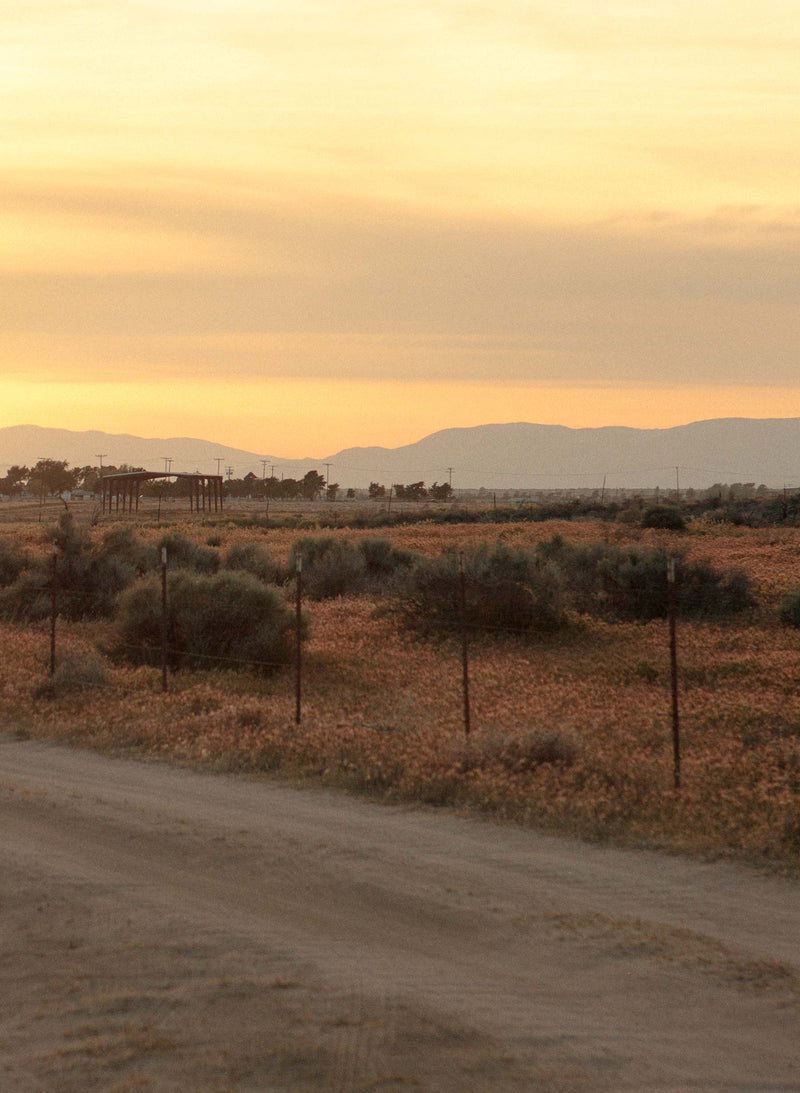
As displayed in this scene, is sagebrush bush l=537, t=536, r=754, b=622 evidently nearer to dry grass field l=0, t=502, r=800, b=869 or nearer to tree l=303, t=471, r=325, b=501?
dry grass field l=0, t=502, r=800, b=869

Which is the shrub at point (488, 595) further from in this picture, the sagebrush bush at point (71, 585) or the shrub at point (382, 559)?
the shrub at point (382, 559)

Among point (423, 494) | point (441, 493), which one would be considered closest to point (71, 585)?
point (441, 493)

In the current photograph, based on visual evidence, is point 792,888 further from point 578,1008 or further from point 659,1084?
point 659,1084

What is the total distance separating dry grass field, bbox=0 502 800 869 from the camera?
10.6 m

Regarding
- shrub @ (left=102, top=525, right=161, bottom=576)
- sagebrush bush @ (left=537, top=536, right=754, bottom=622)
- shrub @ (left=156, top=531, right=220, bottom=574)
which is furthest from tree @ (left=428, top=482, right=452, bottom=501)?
sagebrush bush @ (left=537, top=536, right=754, bottom=622)

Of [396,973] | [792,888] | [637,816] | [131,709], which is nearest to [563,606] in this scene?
[131,709]

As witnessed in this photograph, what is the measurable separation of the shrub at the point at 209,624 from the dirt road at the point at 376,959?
953 centimetres

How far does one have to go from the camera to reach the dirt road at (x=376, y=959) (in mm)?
5645

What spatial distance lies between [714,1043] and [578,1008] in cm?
74

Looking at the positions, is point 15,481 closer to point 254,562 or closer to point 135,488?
point 135,488

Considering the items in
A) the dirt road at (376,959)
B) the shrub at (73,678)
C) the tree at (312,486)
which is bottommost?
the dirt road at (376,959)

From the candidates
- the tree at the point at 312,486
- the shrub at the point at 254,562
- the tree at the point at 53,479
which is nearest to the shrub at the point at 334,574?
the shrub at the point at 254,562

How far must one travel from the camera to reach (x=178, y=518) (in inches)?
2813

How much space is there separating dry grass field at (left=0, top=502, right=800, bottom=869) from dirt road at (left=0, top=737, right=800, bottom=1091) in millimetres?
964
